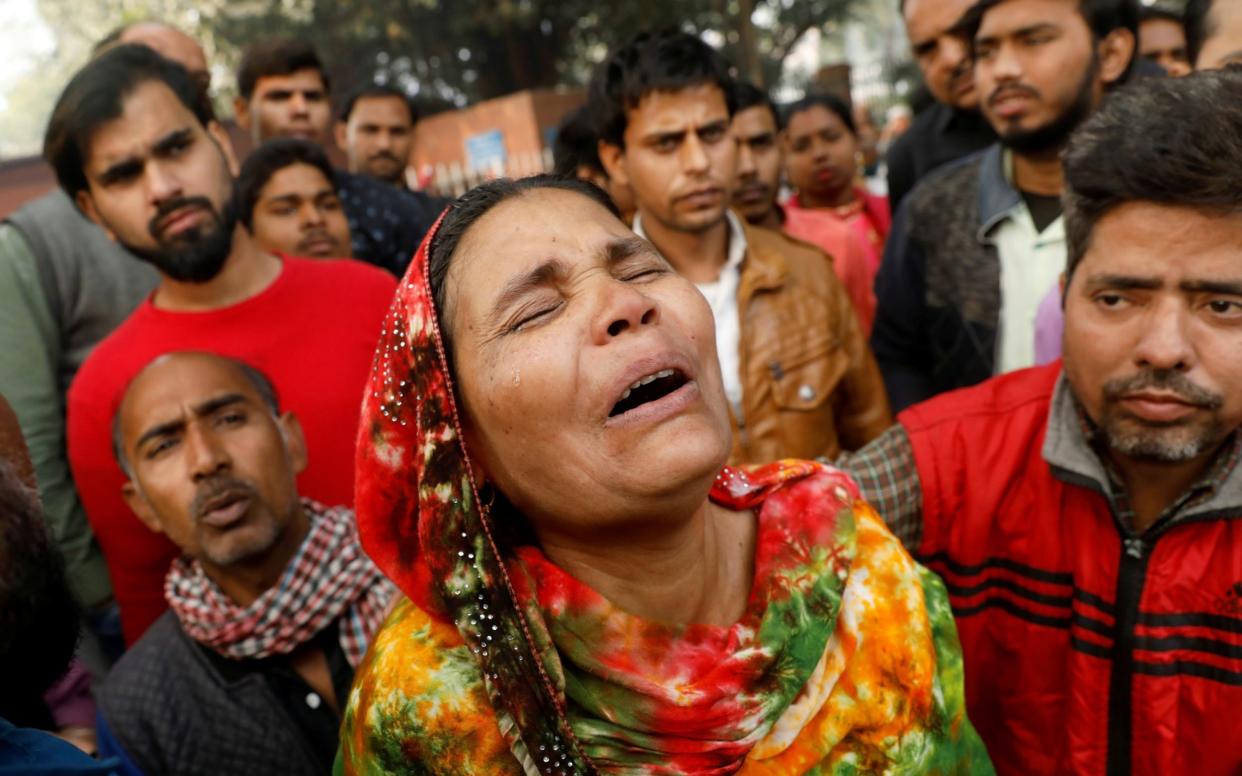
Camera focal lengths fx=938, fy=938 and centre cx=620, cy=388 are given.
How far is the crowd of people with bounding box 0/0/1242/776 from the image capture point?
4.71ft

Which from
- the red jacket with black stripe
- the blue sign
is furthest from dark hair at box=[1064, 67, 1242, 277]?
the blue sign

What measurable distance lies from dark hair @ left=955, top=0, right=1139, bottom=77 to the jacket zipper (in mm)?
1838

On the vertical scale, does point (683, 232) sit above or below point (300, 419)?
above

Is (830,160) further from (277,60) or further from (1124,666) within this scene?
(1124,666)

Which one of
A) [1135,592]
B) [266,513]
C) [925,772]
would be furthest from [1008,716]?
[266,513]

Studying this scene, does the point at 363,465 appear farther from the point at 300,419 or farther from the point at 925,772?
the point at 300,419

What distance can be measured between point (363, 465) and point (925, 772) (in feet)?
3.46

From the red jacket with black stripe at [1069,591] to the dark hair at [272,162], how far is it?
10.1ft

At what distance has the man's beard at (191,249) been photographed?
9.55ft

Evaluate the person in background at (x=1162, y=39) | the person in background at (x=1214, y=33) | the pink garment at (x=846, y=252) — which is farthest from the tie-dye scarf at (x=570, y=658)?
the person in background at (x=1162, y=39)

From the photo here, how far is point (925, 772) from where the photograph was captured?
156cm

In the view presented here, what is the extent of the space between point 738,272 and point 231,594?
1.89 metres

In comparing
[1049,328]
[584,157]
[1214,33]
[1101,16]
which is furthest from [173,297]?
[1214,33]

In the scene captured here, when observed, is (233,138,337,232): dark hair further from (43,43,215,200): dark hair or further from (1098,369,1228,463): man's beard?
(1098,369,1228,463): man's beard
